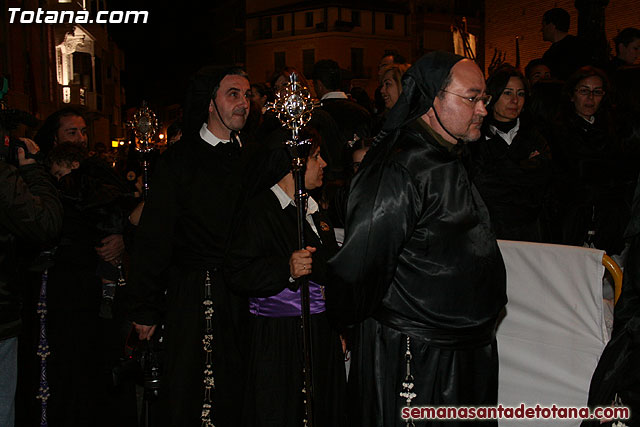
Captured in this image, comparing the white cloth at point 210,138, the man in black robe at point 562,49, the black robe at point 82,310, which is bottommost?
the black robe at point 82,310

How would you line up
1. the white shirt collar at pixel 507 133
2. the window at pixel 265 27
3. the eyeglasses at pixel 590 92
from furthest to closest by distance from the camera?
1. the window at pixel 265 27
2. the eyeglasses at pixel 590 92
3. the white shirt collar at pixel 507 133

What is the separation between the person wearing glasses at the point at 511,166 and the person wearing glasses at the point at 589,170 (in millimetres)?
436

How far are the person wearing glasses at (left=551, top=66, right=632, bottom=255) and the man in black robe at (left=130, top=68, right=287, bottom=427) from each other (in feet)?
11.1

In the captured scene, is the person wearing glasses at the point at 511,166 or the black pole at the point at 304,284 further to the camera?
the person wearing glasses at the point at 511,166

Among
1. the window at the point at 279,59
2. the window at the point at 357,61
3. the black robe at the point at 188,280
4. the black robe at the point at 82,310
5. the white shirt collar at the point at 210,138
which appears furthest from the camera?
the window at the point at 279,59

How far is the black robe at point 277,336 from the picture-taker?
4332 mm

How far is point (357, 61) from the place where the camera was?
188 ft

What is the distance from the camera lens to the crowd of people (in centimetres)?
331

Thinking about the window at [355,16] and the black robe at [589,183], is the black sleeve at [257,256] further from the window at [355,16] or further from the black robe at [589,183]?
the window at [355,16]

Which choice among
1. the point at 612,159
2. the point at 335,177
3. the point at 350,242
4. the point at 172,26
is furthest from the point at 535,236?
the point at 172,26

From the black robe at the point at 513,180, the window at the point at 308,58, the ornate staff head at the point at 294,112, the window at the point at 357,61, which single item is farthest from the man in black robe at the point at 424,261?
the window at the point at 308,58

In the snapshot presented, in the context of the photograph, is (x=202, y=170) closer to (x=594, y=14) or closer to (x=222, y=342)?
(x=222, y=342)

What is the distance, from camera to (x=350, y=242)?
3.25 m

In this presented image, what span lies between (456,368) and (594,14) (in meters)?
Result: 8.32
